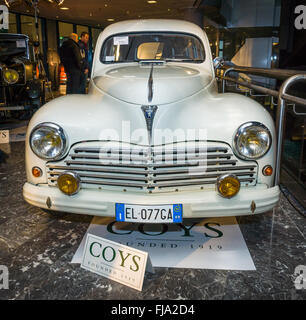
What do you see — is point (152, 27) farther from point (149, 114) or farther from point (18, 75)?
point (18, 75)

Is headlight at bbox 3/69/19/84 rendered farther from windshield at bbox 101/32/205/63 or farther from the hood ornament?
the hood ornament

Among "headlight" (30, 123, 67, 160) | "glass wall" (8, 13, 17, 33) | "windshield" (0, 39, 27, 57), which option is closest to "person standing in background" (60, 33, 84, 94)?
"windshield" (0, 39, 27, 57)

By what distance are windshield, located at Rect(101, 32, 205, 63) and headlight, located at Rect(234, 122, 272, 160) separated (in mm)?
1458

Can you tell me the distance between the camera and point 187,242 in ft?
7.47

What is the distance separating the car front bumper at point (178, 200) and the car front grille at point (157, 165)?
0.20 feet

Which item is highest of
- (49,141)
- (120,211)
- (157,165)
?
(49,141)

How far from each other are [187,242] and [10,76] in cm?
551

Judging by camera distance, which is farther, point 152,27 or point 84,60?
point 84,60

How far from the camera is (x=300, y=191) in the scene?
317 cm

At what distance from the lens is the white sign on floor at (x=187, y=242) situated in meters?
2.04

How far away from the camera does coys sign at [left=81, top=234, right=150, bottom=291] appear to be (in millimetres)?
1810

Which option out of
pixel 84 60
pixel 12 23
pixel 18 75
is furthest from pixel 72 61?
pixel 12 23

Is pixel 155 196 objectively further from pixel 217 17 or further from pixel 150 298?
pixel 217 17

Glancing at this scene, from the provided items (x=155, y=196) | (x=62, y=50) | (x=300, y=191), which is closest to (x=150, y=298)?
(x=155, y=196)
